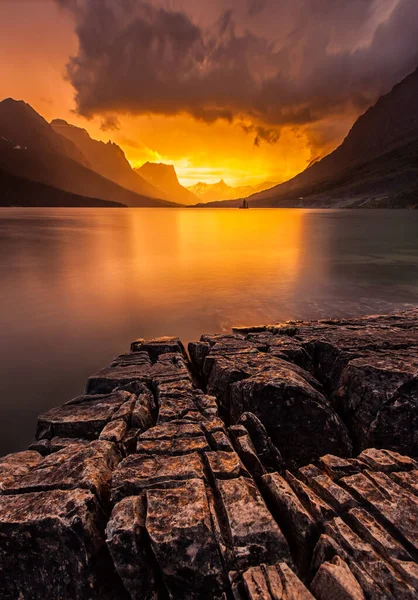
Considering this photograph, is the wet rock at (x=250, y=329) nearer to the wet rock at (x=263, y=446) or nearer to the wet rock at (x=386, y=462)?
the wet rock at (x=263, y=446)

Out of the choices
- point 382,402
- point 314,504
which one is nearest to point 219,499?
point 314,504

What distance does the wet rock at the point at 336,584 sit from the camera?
A: 2.72 metres

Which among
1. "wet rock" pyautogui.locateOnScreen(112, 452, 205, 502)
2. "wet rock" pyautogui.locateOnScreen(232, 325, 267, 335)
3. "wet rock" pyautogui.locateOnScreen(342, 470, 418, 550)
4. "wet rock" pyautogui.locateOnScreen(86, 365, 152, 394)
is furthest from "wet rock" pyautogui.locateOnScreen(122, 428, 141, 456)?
"wet rock" pyautogui.locateOnScreen(232, 325, 267, 335)

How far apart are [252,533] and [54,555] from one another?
6.89 feet

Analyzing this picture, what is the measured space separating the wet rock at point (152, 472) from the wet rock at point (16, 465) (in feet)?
4.47

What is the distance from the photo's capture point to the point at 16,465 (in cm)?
430

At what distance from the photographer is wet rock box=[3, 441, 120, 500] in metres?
3.72

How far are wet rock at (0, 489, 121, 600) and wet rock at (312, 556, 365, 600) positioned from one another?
6.69ft

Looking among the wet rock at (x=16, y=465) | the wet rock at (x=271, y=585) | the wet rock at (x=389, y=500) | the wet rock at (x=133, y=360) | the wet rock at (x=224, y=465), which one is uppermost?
the wet rock at (x=224, y=465)

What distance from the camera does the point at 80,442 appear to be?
196 inches

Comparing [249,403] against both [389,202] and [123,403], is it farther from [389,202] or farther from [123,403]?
[389,202]

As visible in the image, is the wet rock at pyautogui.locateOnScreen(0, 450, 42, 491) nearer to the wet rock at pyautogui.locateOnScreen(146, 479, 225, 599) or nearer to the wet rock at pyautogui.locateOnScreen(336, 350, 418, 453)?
the wet rock at pyautogui.locateOnScreen(146, 479, 225, 599)

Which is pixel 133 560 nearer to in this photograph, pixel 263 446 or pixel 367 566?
pixel 367 566

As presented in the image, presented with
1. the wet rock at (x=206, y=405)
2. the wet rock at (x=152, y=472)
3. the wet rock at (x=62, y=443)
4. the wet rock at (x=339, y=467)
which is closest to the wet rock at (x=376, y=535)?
the wet rock at (x=339, y=467)
